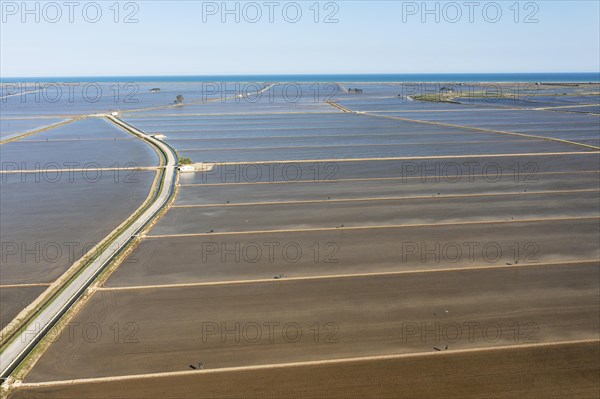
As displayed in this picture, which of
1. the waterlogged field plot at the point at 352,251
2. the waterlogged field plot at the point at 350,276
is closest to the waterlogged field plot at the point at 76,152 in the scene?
the waterlogged field plot at the point at 350,276

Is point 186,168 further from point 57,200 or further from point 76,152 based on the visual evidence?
point 76,152

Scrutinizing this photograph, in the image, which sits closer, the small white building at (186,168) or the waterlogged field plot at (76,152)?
the small white building at (186,168)

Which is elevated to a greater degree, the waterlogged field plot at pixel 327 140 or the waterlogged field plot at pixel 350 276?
the waterlogged field plot at pixel 327 140

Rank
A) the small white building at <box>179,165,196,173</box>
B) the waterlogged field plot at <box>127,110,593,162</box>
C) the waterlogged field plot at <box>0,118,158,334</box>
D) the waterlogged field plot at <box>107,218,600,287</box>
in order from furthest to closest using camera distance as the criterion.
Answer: the waterlogged field plot at <box>127,110,593,162</box>
the small white building at <box>179,165,196,173</box>
the waterlogged field plot at <box>0,118,158,334</box>
the waterlogged field plot at <box>107,218,600,287</box>

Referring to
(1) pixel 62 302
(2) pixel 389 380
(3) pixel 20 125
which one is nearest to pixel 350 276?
(2) pixel 389 380

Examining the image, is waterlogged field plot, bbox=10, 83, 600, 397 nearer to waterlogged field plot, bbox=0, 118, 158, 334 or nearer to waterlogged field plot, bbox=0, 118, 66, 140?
waterlogged field plot, bbox=0, 118, 158, 334

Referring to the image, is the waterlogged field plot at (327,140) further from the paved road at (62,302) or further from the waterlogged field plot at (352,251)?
the waterlogged field plot at (352,251)

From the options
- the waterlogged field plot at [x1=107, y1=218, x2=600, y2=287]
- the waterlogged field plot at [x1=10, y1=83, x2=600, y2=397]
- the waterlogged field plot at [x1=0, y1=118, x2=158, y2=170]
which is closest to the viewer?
the waterlogged field plot at [x1=10, y1=83, x2=600, y2=397]

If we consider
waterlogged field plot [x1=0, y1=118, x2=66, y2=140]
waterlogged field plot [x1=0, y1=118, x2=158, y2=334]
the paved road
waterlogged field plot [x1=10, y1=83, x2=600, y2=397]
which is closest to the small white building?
waterlogged field plot [x1=10, y1=83, x2=600, y2=397]
